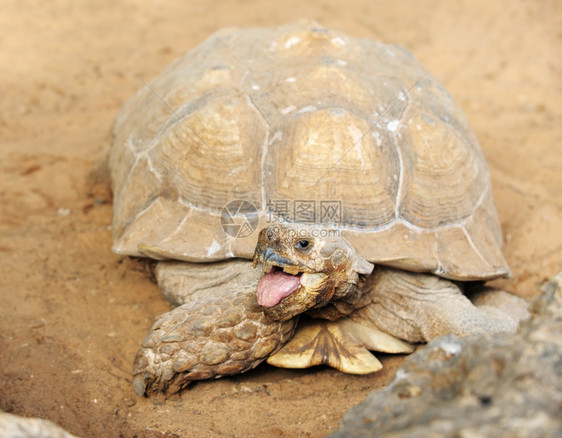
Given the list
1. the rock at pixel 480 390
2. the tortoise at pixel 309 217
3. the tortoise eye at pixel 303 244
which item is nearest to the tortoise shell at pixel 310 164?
the tortoise at pixel 309 217

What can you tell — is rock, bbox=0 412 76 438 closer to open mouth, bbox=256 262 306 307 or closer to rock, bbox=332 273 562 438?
rock, bbox=332 273 562 438

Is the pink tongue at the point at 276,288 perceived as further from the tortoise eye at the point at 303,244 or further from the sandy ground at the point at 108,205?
the sandy ground at the point at 108,205

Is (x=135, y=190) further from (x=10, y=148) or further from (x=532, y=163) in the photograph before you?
(x=532, y=163)

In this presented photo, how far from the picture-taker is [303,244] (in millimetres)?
2768

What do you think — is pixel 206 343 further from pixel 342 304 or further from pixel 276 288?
pixel 342 304

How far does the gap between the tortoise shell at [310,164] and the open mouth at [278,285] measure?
34 cm

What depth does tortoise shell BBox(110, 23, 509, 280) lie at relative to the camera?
10.8 ft

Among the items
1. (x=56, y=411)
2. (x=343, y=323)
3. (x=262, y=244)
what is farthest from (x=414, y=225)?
(x=56, y=411)

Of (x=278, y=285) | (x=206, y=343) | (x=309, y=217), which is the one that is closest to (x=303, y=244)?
(x=278, y=285)

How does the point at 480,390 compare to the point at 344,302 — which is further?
the point at 344,302

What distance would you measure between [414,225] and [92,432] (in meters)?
1.94

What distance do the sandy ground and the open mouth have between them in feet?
1.84

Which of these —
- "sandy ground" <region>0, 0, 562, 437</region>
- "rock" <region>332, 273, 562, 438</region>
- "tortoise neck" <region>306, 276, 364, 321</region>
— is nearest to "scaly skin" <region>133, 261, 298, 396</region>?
"sandy ground" <region>0, 0, 562, 437</region>

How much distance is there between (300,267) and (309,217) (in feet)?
1.67
